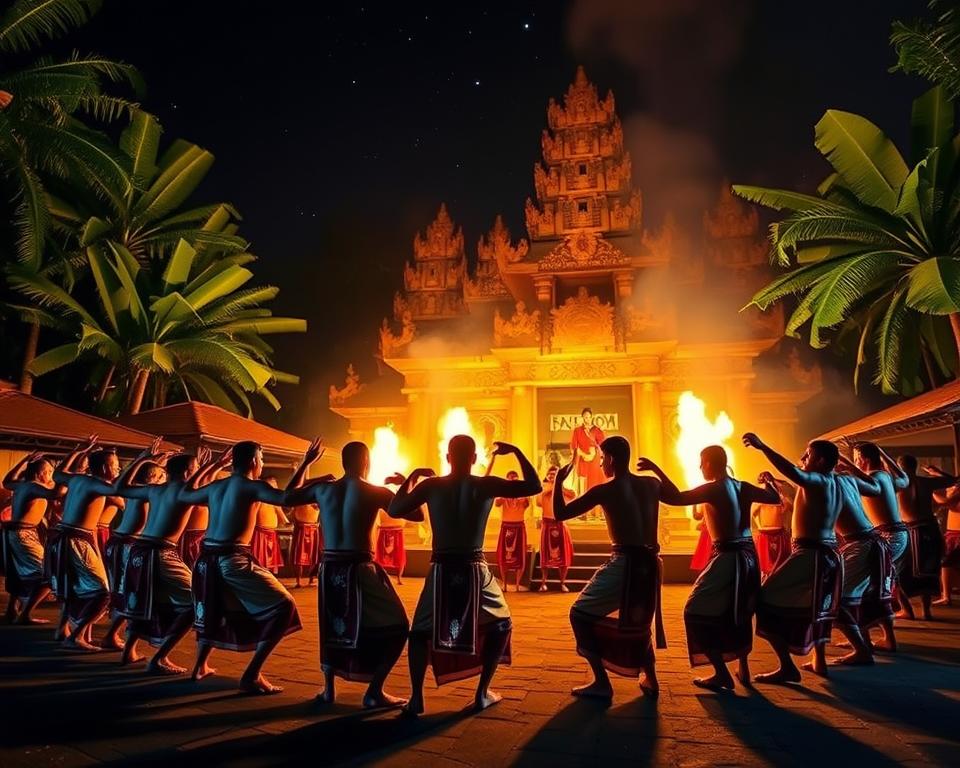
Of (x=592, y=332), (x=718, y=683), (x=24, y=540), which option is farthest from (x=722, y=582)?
(x=592, y=332)

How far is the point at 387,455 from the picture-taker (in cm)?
1888

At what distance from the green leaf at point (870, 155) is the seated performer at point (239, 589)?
526 inches

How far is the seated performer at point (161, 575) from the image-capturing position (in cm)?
518

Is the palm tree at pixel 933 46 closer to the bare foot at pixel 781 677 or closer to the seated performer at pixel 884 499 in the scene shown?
the seated performer at pixel 884 499

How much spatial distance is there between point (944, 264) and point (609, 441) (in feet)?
32.6

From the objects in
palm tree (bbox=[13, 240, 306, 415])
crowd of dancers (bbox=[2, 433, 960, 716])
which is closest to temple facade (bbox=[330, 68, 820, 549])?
palm tree (bbox=[13, 240, 306, 415])

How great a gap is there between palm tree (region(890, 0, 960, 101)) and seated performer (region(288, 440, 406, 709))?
11.8 m

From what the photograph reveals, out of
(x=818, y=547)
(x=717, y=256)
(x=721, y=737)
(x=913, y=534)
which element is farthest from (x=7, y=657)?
(x=717, y=256)

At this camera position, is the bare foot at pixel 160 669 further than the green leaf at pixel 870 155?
No

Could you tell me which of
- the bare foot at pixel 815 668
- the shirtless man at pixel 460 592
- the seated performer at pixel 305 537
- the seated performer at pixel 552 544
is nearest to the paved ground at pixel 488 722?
the bare foot at pixel 815 668

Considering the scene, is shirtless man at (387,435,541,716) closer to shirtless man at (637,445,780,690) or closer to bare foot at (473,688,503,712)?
bare foot at (473,688,503,712)

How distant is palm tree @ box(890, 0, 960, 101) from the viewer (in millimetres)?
10719

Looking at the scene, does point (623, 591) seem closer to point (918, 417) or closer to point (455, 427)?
point (918, 417)

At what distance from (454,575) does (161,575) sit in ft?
8.72
